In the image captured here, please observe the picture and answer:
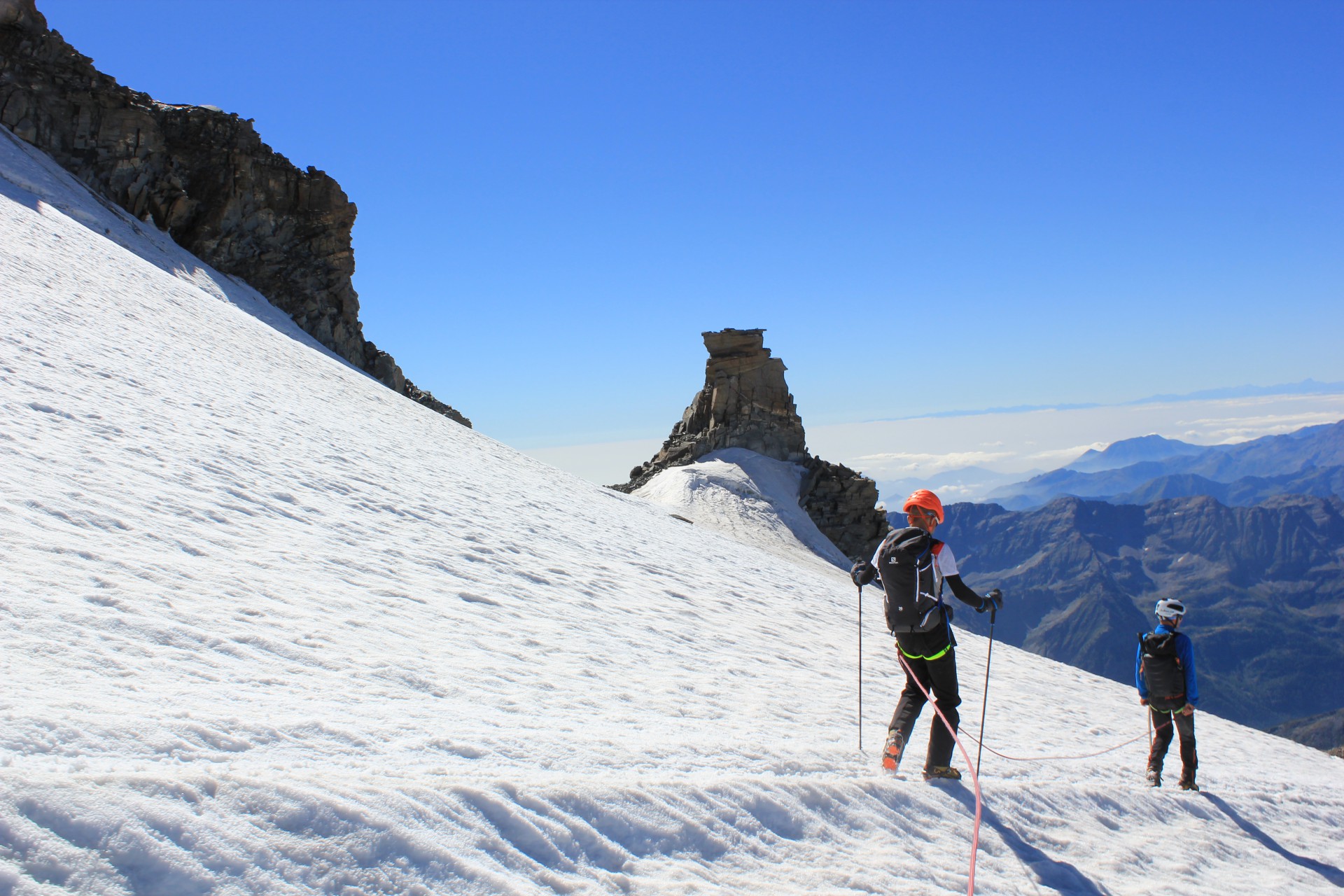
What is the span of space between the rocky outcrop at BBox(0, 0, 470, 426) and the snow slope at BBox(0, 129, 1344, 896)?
22326 millimetres

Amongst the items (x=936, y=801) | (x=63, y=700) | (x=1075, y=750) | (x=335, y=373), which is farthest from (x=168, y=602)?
(x=335, y=373)

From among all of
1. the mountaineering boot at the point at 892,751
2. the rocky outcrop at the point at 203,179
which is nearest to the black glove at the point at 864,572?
the mountaineering boot at the point at 892,751

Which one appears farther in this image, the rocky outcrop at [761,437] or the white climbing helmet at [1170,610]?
the rocky outcrop at [761,437]

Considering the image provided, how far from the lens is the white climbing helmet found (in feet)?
33.5

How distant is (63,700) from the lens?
472 cm

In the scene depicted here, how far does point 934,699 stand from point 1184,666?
4662mm

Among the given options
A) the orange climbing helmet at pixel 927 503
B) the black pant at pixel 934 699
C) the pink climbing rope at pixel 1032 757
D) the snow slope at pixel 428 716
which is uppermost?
the orange climbing helmet at pixel 927 503

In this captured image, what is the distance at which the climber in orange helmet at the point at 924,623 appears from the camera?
755 cm

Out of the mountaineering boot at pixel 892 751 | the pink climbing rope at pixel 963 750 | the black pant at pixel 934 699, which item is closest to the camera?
the pink climbing rope at pixel 963 750

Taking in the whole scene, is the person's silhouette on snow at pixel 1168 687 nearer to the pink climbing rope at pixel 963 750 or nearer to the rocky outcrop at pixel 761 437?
the pink climbing rope at pixel 963 750

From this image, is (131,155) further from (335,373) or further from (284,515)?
(284,515)

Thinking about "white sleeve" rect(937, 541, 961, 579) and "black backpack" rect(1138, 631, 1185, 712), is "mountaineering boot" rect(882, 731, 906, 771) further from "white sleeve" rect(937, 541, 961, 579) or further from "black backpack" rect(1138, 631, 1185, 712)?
"black backpack" rect(1138, 631, 1185, 712)

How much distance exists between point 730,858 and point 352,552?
724 centimetres

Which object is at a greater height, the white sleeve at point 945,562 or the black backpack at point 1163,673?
the white sleeve at point 945,562
